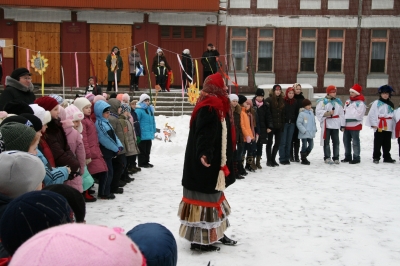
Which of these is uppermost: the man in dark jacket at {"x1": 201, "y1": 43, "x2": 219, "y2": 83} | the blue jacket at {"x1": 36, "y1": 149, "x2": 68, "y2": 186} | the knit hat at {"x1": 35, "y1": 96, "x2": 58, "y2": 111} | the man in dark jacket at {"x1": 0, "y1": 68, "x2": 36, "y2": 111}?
the man in dark jacket at {"x1": 201, "y1": 43, "x2": 219, "y2": 83}

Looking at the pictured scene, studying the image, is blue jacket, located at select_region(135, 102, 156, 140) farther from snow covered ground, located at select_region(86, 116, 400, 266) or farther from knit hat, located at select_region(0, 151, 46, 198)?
knit hat, located at select_region(0, 151, 46, 198)

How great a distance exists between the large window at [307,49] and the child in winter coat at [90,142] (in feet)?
49.8

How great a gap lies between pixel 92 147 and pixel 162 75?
10.9m

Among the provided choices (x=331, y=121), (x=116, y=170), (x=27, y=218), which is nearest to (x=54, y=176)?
(x=27, y=218)

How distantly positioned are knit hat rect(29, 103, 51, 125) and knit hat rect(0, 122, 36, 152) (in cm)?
169

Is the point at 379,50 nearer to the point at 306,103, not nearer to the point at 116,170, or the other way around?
the point at 306,103

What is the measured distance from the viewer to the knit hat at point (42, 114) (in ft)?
16.8

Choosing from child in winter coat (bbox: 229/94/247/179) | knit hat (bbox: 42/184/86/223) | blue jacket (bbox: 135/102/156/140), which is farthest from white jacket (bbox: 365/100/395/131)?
knit hat (bbox: 42/184/86/223)

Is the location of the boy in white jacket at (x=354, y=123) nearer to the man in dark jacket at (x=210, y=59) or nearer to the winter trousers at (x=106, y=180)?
the winter trousers at (x=106, y=180)

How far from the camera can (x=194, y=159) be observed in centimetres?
489

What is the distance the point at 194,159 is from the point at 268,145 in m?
5.82

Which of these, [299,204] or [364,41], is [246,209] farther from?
[364,41]

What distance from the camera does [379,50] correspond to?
808 inches

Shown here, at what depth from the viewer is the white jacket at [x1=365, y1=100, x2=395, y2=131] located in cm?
1100
